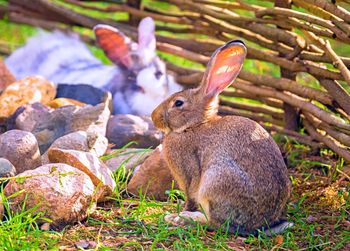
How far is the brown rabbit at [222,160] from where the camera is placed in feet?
11.3

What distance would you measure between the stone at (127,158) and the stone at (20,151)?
0.49 m

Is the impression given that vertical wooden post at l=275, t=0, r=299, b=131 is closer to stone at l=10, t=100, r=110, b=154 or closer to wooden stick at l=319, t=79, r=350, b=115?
wooden stick at l=319, t=79, r=350, b=115

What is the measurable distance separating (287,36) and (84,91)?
151cm

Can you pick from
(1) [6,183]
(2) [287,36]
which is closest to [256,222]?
(1) [6,183]

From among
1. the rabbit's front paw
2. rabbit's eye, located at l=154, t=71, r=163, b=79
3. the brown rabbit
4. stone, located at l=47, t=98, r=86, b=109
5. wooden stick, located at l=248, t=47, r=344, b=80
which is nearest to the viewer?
the brown rabbit

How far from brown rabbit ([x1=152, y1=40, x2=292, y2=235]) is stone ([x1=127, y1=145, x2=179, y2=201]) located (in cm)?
24

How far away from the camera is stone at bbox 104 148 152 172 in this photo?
4254mm

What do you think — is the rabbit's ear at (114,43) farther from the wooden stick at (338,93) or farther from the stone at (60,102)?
the wooden stick at (338,93)

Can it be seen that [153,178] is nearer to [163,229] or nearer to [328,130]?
[163,229]

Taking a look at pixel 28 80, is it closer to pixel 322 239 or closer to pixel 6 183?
pixel 6 183

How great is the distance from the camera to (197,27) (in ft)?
18.6

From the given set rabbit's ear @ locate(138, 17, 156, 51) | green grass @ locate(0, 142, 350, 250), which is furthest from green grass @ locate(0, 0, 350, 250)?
rabbit's ear @ locate(138, 17, 156, 51)

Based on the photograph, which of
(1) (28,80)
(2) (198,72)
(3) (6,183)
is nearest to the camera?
(3) (6,183)

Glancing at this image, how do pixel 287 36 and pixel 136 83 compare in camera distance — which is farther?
pixel 136 83
